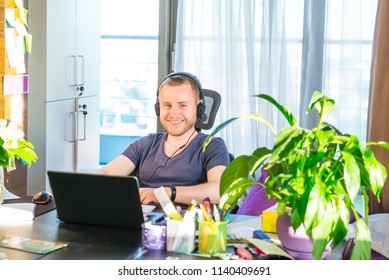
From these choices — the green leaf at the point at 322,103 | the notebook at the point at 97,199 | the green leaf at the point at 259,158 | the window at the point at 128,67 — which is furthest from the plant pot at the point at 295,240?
the window at the point at 128,67

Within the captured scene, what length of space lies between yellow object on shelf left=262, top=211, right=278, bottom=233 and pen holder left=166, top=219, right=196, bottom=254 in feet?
0.94

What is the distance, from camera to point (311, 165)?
156 cm

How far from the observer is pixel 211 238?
171 centimetres

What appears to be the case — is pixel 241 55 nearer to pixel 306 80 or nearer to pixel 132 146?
pixel 306 80

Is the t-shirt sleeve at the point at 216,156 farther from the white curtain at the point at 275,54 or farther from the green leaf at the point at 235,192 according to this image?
the white curtain at the point at 275,54

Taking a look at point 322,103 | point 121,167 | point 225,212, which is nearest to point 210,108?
point 121,167

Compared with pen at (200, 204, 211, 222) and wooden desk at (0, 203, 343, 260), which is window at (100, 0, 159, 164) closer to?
wooden desk at (0, 203, 343, 260)

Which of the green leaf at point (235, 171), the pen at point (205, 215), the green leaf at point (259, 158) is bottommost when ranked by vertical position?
the pen at point (205, 215)

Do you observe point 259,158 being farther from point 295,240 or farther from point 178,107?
point 178,107

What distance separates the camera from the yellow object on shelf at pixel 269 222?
6.30 feet

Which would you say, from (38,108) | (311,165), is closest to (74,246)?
(311,165)

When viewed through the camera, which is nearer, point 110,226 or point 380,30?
point 110,226

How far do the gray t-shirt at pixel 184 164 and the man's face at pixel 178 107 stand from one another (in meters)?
0.08
